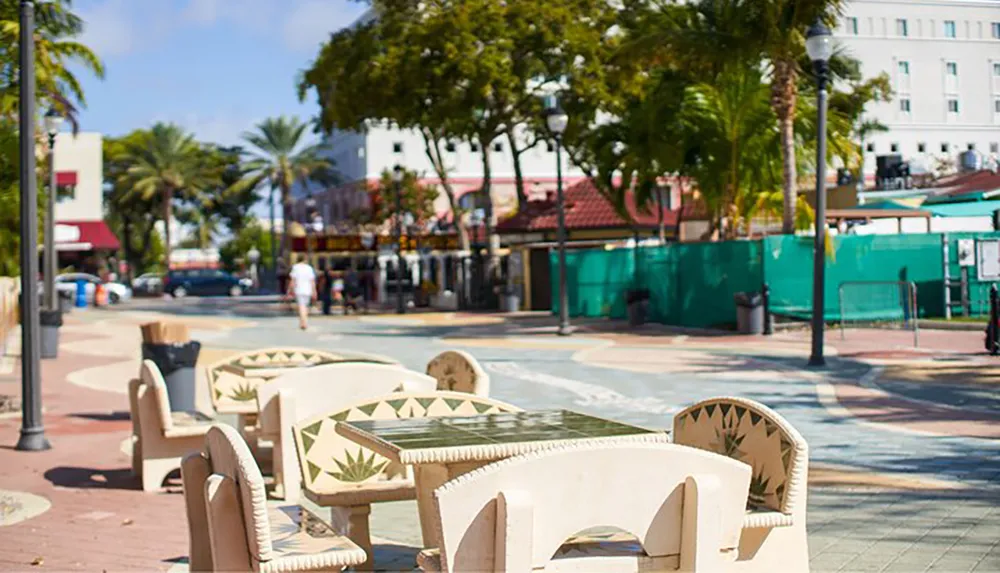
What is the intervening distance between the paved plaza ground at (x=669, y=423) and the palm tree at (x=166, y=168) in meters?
Result: 57.8

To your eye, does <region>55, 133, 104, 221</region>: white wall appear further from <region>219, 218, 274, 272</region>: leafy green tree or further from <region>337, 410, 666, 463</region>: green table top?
<region>337, 410, 666, 463</region>: green table top

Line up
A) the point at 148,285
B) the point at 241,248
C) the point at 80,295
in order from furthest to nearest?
the point at 241,248
the point at 148,285
the point at 80,295

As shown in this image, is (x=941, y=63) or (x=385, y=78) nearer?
(x=941, y=63)

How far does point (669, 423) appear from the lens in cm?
1325

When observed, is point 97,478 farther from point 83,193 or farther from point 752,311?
point 83,193

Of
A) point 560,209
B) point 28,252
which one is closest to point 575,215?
point 560,209

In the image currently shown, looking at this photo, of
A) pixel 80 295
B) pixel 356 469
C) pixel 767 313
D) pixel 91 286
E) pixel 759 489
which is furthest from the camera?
pixel 91 286

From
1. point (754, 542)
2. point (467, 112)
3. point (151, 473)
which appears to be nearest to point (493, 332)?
point (467, 112)

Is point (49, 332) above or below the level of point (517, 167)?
below

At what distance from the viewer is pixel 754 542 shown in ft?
16.1

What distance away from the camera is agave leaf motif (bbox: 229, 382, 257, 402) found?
11172 millimetres

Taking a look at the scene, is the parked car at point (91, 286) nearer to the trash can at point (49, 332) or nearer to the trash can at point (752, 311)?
the trash can at point (49, 332)

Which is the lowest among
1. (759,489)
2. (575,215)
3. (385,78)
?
(759,489)

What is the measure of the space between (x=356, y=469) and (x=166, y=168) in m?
84.1
